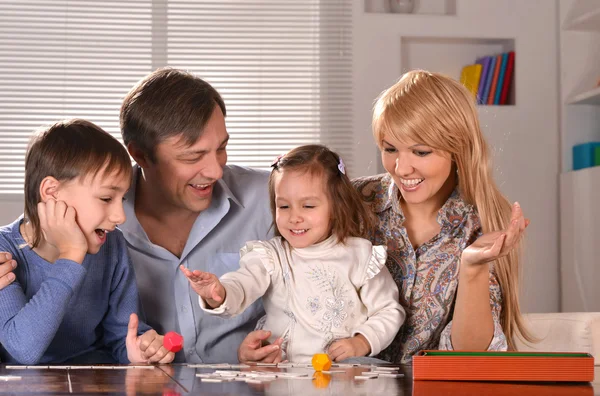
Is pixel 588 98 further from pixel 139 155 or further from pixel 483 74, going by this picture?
pixel 139 155

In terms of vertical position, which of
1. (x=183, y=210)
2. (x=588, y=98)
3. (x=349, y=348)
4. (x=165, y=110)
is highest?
(x=588, y=98)

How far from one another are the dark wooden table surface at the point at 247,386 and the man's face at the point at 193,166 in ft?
3.17

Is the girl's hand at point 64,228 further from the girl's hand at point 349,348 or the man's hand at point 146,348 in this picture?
the girl's hand at point 349,348

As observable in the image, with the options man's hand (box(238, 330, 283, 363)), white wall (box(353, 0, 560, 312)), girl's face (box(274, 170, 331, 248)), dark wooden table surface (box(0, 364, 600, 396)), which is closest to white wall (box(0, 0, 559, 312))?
white wall (box(353, 0, 560, 312))

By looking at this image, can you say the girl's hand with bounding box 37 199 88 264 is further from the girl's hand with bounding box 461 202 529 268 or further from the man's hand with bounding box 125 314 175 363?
the girl's hand with bounding box 461 202 529 268

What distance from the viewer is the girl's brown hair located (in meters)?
2.19

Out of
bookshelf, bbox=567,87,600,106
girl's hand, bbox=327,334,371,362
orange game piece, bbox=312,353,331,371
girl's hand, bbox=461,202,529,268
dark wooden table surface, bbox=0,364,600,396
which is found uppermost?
bookshelf, bbox=567,87,600,106

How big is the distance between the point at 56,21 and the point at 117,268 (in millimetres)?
3281

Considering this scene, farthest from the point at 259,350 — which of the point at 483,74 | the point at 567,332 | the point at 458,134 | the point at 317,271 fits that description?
the point at 483,74

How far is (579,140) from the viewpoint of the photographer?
16.4 ft

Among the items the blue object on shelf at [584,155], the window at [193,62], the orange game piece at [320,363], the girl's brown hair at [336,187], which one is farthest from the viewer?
the window at [193,62]

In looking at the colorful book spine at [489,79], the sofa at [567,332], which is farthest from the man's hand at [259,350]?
the colorful book spine at [489,79]

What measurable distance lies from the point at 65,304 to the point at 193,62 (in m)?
3.47

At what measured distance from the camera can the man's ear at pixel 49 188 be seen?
1935 mm
